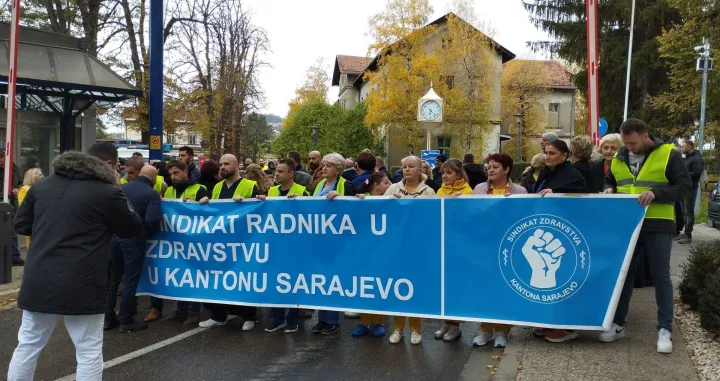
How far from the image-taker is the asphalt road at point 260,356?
16.3 ft

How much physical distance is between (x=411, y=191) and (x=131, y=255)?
2.95 metres

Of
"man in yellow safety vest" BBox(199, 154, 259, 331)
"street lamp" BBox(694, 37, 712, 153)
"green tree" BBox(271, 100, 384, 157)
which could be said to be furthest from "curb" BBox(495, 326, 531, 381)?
"green tree" BBox(271, 100, 384, 157)

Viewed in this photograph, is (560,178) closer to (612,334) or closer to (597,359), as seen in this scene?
(612,334)

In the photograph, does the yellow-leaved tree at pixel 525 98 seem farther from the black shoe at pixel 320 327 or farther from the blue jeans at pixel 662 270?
the blue jeans at pixel 662 270

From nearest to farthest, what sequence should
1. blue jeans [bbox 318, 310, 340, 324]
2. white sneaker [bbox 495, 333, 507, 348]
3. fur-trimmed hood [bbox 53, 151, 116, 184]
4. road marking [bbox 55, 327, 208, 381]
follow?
fur-trimmed hood [bbox 53, 151, 116, 184]
road marking [bbox 55, 327, 208, 381]
white sneaker [bbox 495, 333, 507, 348]
blue jeans [bbox 318, 310, 340, 324]

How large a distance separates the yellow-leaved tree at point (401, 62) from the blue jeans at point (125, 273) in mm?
31129

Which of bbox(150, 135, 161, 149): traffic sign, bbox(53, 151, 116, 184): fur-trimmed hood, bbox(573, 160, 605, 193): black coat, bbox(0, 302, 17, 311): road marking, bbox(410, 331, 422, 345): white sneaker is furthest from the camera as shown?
bbox(150, 135, 161, 149): traffic sign

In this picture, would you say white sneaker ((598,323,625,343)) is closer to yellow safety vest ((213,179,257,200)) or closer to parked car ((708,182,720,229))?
yellow safety vest ((213,179,257,200))

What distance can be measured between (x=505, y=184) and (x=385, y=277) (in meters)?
1.38

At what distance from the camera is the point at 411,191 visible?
19.5ft

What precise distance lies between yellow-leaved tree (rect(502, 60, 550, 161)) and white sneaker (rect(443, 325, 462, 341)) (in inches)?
1972

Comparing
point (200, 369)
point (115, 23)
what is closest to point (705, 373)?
point (200, 369)

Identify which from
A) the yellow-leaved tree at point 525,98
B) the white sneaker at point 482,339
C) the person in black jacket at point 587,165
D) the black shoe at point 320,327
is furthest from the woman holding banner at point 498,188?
the yellow-leaved tree at point 525,98

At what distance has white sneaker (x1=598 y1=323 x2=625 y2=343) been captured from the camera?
17.3 feet
